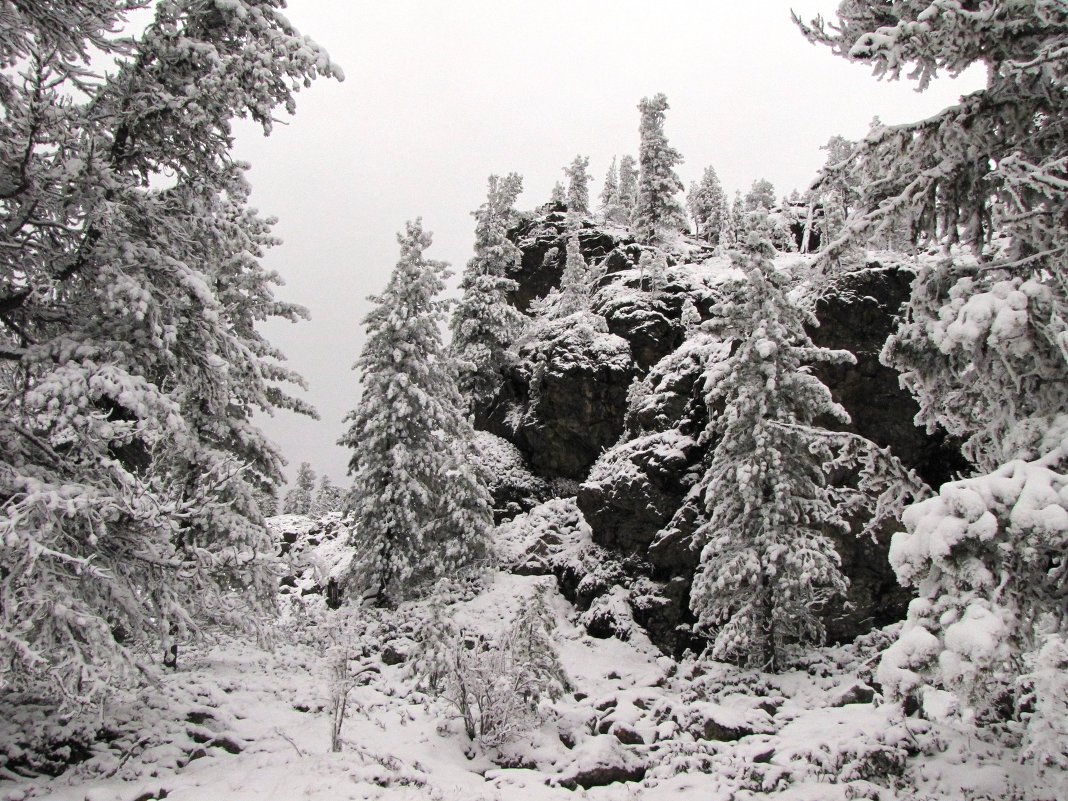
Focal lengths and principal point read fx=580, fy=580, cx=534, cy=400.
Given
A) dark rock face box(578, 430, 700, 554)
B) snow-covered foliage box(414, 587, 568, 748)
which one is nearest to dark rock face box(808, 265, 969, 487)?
dark rock face box(578, 430, 700, 554)

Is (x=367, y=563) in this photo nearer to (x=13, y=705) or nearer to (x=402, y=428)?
(x=402, y=428)

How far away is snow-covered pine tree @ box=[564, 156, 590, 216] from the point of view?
176 feet

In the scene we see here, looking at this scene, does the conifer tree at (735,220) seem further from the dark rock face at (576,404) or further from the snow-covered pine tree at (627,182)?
the dark rock face at (576,404)

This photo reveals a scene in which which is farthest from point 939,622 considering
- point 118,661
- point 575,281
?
point 575,281

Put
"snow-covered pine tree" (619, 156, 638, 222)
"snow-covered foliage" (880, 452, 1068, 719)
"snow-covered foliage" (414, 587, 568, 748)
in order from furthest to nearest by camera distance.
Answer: "snow-covered pine tree" (619, 156, 638, 222)
"snow-covered foliage" (414, 587, 568, 748)
"snow-covered foliage" (880, 452, 1068, 719)

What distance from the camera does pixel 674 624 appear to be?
1822 cm

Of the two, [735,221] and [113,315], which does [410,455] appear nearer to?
[113,315]

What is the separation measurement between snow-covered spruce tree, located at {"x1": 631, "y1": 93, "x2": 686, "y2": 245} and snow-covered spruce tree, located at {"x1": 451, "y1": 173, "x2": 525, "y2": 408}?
13151mm

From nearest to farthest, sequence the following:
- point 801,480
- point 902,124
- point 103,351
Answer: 1. point 902,124
2. point 103,351
3. point 801,480

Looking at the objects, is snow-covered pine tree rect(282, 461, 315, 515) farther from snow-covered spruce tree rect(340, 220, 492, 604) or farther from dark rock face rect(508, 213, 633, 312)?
snow-covered spruce tree rect(340, 220, 492, 604)

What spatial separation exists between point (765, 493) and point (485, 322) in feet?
63.1

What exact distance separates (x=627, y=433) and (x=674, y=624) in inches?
307

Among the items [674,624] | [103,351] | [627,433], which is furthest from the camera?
[627,433]

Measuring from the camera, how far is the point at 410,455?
70.0ft
